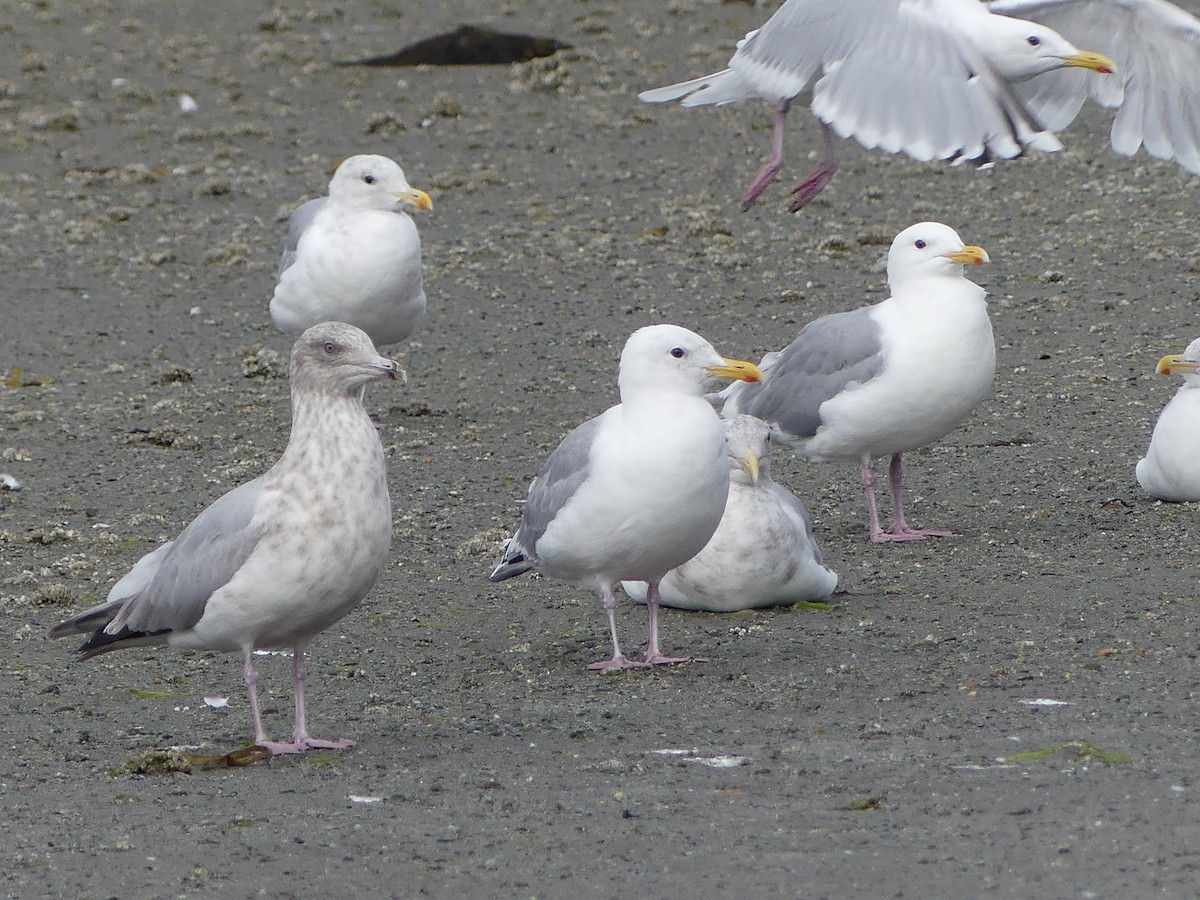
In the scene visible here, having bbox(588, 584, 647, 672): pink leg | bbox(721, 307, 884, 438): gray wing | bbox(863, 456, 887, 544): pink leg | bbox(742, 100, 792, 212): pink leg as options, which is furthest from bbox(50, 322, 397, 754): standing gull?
bbox(742, 100, 792, 212): pink leg

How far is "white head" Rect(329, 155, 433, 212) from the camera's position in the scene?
32.3 feet

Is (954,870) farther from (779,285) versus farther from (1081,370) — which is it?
(779,285)

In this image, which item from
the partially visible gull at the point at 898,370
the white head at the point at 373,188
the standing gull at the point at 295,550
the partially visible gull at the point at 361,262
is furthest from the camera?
the white head at the point at 373,188

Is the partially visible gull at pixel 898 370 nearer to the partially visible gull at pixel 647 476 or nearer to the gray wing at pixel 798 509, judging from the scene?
the gray wing at pixel 798 509

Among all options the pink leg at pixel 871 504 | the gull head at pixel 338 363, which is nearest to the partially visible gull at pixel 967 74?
the pink leg at pixel 871 504

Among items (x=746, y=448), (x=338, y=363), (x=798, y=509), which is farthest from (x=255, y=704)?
(x=798, y=509)

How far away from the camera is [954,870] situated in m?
3.99

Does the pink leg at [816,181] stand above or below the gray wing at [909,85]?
below

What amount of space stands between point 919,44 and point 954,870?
4.49 metres

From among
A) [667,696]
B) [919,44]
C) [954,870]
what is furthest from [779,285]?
[954,870]

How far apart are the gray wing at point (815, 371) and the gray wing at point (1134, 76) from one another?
169 cm

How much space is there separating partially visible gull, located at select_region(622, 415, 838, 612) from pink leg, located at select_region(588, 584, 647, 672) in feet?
1.40

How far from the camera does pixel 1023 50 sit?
745cm

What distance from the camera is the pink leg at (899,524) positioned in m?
7.33
